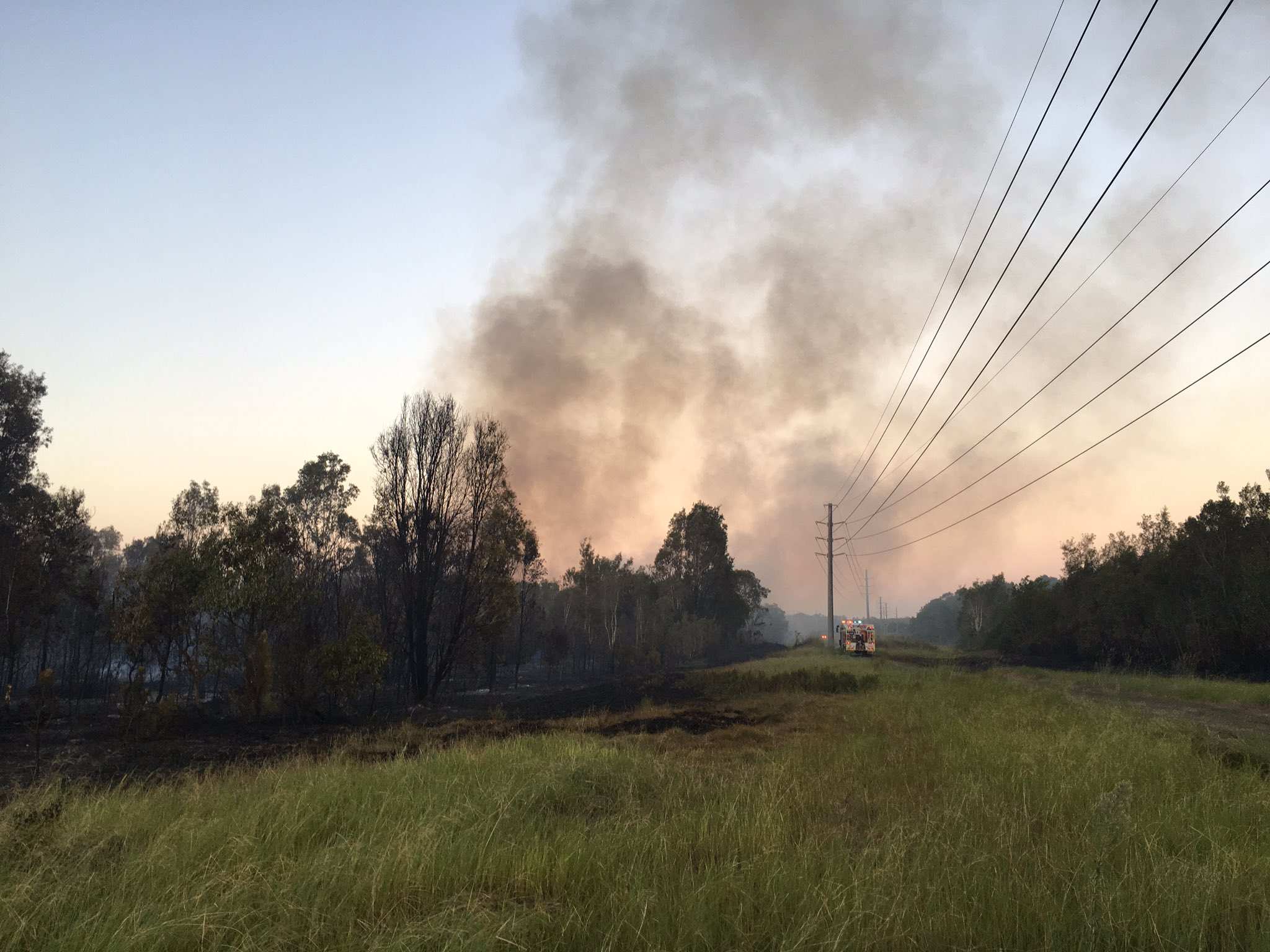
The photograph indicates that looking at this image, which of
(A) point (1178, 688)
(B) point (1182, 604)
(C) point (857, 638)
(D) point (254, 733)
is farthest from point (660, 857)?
(C) point (857, 638)

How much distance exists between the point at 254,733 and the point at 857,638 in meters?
45.9

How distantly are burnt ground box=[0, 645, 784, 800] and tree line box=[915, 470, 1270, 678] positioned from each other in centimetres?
2864

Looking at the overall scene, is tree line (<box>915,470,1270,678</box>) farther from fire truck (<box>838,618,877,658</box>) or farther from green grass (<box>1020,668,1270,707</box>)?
fire truck (<box>838,618,877,658</box>)

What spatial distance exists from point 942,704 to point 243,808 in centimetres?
1699

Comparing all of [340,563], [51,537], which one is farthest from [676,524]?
[51,537]

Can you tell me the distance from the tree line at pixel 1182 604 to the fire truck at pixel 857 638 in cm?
1377

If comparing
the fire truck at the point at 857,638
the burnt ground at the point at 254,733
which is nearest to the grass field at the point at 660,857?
the burnt ground at the point at 254,733

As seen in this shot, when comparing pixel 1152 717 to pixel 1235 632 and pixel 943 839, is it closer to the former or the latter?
pixel 943 839

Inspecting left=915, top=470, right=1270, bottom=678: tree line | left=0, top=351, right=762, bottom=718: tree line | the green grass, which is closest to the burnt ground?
left=0, top=351, right=762, bottom=718: tree line

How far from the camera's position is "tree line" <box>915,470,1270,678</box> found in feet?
111

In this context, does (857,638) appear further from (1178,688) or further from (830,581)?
(1178,688)

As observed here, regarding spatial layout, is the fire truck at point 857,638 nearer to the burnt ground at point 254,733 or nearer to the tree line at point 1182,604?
the tree line at point 1182,604

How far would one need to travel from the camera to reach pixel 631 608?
83.6 metres

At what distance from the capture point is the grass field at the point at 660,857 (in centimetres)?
434
